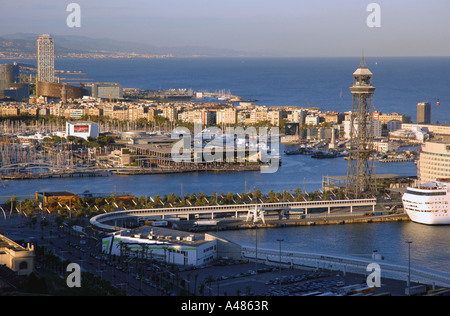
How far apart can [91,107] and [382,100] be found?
1409 cm

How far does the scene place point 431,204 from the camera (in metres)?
13.5

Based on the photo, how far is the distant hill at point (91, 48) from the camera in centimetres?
7147

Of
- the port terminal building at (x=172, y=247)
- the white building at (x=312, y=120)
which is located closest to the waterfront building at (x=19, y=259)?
the port terminal building at (x=172, y=247)

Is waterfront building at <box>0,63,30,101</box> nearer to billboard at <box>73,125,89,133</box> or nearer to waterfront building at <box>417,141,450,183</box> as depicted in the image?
billboard at <box>73,125,89,133</box>

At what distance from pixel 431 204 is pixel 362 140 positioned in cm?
265

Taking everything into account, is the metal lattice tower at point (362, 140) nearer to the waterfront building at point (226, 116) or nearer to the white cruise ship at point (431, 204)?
the white cruise ship at point (431, 204)

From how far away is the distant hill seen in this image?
71475mm

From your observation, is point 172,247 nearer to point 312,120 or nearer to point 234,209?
point 234,209

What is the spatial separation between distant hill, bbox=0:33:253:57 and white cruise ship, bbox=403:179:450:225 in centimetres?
5851

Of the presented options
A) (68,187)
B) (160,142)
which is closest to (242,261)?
(68,187)

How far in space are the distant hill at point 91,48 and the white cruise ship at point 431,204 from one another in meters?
58.5

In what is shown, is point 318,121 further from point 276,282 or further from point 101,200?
point 276,282

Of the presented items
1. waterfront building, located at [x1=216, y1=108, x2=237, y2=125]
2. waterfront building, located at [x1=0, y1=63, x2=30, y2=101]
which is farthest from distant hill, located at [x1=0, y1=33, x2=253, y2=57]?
waterfront building, located at [x1=216, y1=108, x2=237, y2=125]

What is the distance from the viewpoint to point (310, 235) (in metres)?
12.4
